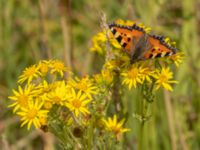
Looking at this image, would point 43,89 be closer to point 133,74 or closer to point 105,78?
point 105,78

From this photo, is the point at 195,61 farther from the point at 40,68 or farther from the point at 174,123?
the point at 40,68

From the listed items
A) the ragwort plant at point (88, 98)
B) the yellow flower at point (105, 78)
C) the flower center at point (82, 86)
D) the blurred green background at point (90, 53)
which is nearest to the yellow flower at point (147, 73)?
the ragwort plant at point (88, 98)

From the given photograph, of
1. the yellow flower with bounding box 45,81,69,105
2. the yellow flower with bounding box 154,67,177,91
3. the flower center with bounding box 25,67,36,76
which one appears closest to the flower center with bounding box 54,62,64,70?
the flower center with bounding box 25,67,36,76

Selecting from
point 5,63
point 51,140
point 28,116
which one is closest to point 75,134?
point 28,116

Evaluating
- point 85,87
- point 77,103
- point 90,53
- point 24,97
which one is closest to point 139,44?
point 85,87

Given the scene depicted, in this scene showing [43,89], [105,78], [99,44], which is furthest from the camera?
[99,44]

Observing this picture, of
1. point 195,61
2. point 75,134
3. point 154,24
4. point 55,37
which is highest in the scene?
point 55,37

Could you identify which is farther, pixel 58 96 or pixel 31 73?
pixel 31 73
